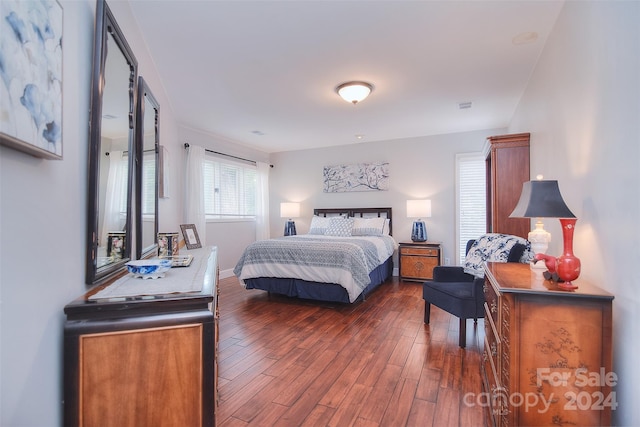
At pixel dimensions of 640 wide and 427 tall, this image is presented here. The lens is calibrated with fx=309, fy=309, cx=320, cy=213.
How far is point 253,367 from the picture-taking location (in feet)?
7.54

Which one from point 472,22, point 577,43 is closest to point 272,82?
point 472,22

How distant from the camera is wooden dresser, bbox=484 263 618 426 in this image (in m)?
1.29

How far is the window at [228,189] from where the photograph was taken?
525cm

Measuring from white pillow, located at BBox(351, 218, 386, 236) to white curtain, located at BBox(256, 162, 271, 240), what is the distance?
1868 millimetres

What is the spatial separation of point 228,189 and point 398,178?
3107 millimetres

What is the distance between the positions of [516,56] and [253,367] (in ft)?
11.0

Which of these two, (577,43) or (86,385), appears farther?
(577,43)

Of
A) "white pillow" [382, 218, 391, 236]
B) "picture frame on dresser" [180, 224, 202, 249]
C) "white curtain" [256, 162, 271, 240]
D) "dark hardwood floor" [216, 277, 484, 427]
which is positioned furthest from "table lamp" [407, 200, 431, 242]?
"picture frame on dresser" [180, 224, 202, 249]

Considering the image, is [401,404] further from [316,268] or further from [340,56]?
[340,56]

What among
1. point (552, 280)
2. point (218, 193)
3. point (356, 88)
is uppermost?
point (356, 88)

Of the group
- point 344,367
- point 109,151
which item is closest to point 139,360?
point 109,151

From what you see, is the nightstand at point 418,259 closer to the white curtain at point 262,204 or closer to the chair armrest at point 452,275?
the chair armrest at point 452,275

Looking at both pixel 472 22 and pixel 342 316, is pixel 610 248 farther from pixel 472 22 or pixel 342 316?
pixel 342 316

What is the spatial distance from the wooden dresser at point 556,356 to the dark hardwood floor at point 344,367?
49cm
